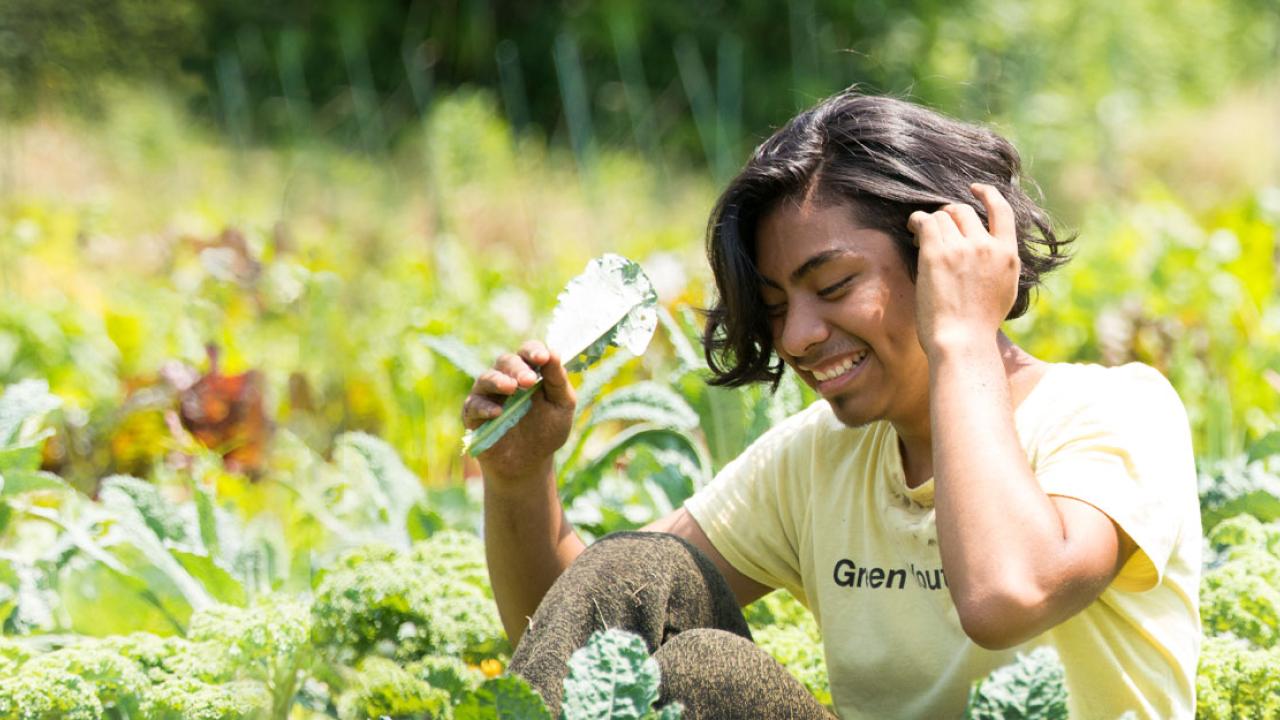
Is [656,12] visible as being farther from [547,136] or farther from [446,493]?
[446,493]

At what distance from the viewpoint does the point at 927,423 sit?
69.3 inches

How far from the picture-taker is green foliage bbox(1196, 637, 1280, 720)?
1870 millimetres

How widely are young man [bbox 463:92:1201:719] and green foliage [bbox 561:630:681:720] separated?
15 cm

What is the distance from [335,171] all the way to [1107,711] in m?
5.43

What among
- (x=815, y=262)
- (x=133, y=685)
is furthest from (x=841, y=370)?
(x=133, y=685)

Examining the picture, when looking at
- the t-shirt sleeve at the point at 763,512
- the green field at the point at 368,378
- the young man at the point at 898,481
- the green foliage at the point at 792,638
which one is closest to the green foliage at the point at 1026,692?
the green field at the point at 368,378

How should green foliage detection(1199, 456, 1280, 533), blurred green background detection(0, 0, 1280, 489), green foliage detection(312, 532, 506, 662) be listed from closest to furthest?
green foliage detection(312, 532, 506, 662) → green foliage detection(1199, 456, 1280, 533) → blurred green background detection(0, 0, 1280, 489)

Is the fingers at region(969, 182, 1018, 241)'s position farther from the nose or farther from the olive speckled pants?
the olive speckled pants

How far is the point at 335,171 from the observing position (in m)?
6.53

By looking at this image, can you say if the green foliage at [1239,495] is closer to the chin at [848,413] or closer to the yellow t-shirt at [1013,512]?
the yellow t-shirt at [1013,512]

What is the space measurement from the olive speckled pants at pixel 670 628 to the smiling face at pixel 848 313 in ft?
0.93

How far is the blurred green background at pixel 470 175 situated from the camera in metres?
3.46

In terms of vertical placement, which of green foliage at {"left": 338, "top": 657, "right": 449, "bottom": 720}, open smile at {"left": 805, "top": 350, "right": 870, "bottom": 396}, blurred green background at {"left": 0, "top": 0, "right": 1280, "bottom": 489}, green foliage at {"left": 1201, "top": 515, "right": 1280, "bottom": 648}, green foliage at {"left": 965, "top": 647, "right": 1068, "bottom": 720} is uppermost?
blurred green background at {"left": 0, "top": 0, "right": 1280, "bottom": 489}

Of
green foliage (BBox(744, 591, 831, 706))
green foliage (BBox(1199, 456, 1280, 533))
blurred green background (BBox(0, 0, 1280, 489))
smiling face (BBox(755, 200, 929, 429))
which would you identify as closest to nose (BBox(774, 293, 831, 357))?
smiling face (BBox(755, 200, 929, 429))
